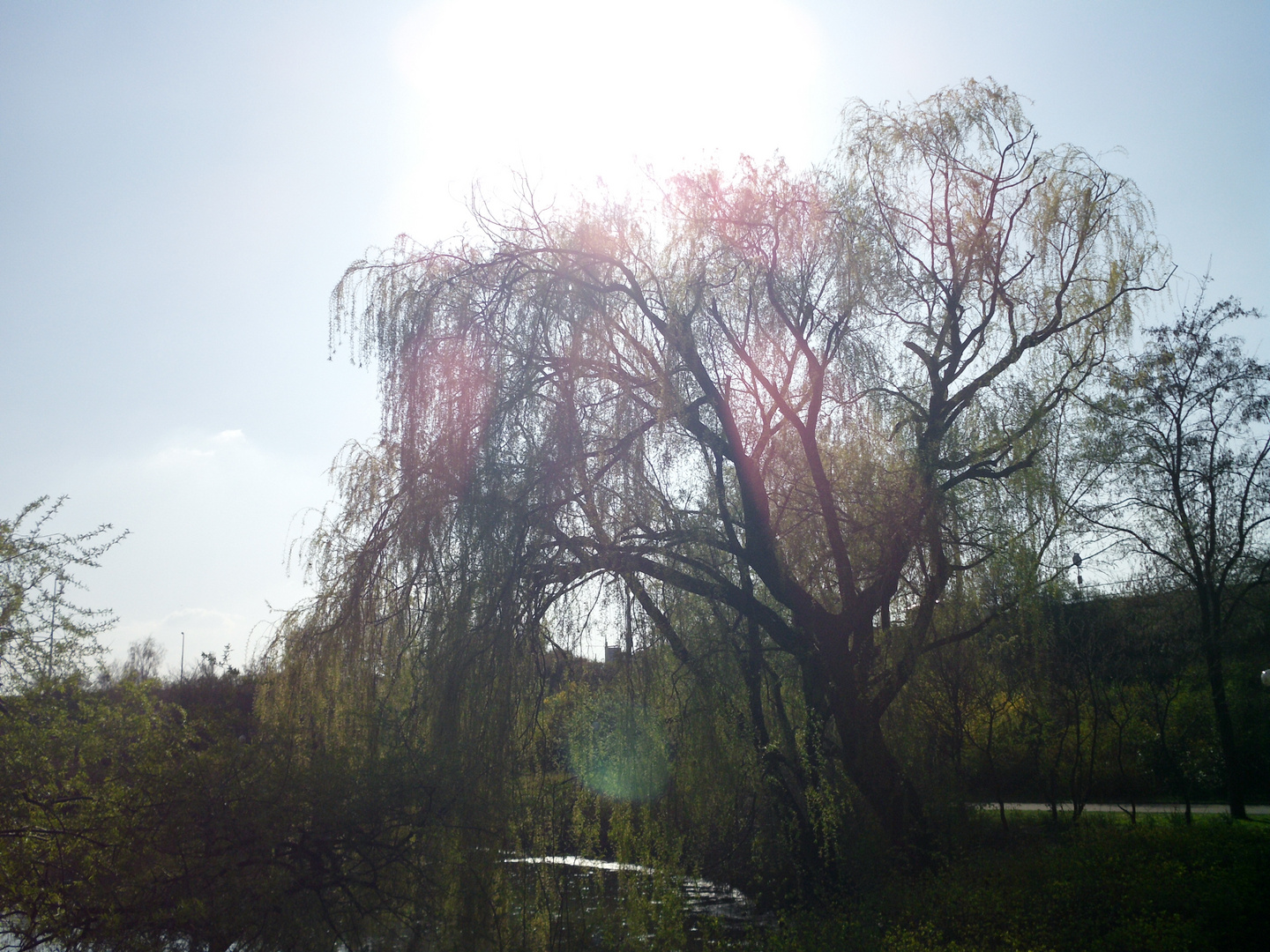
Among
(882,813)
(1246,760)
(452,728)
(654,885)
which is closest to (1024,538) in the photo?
(882,813)

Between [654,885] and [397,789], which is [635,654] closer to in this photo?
[397,789]

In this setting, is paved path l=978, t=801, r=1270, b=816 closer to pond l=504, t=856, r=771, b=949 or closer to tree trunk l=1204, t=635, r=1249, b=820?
tree trunk l=1204, t=635, r=1249, b=820

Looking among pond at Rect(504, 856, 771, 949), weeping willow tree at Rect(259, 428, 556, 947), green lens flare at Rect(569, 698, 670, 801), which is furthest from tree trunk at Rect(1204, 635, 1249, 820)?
weeping willow tree at Rect(259, 428, 556, 947)

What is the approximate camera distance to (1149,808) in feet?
49.1

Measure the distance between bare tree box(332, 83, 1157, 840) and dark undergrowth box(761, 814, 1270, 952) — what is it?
1.00 m

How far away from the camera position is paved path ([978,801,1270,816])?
14.1 meters

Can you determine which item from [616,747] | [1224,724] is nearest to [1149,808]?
[1224,724]

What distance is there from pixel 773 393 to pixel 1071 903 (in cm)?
598

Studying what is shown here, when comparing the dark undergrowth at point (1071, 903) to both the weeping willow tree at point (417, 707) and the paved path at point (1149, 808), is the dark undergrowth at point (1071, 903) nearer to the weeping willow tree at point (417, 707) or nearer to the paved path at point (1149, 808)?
the paved path at point (1149, 808)

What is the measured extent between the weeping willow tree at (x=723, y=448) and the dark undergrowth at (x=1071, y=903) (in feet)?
3.07

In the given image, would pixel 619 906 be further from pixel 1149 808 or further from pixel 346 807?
pixel 1149 808

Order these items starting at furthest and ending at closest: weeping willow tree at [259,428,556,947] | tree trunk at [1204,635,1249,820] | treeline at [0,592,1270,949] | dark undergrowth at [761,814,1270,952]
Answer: tree trunk at [1204,635,1249,820], dark undergrowth at [761,814,1270,952], weeping willow tree at [259,428,556,947], treeline at [0,592,1270,949]

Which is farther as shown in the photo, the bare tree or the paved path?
the paved path

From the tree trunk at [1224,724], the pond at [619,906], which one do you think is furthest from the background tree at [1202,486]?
the pond at [619,906]
